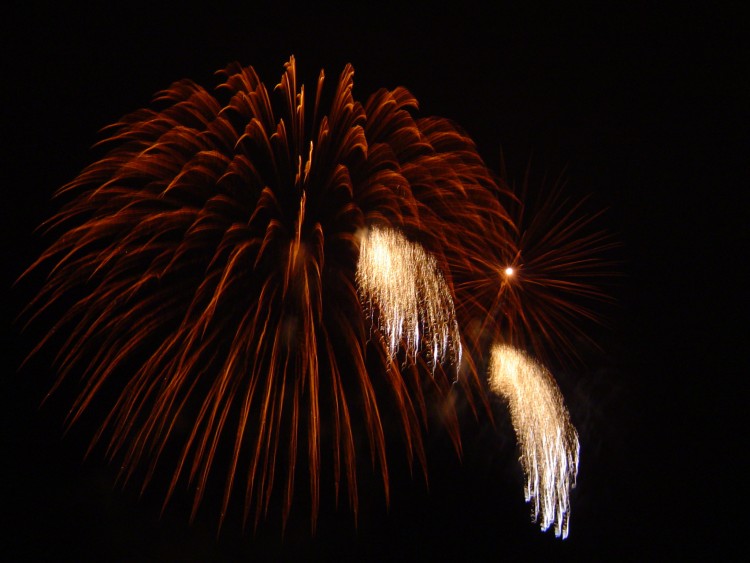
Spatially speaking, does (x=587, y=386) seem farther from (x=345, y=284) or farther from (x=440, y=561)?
(x=345, y=284)

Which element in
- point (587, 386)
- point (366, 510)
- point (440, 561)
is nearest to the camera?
point (366, 510)

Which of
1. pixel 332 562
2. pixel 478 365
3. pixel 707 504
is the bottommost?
pixel 332 562

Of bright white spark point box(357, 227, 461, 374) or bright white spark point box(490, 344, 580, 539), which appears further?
bright white spark point box(490, 344, 580, 539)

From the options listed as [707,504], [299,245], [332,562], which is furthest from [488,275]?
[707,504]

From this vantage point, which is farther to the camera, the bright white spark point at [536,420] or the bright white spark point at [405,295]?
the bright white spark point at [536,420]
